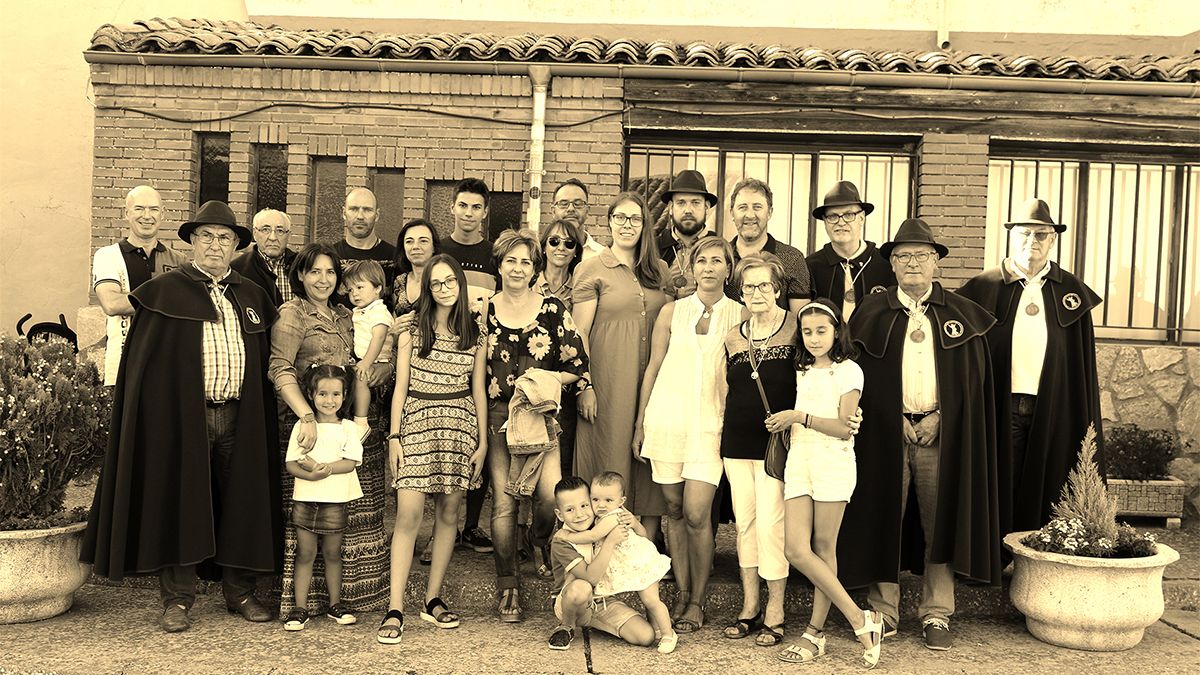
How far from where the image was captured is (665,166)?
9305 millimetres

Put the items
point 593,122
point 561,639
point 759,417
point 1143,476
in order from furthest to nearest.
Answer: point 593,122
point 1143,476
point 759,417
point 561,639

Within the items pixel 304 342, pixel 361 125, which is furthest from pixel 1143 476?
pixel 361 125

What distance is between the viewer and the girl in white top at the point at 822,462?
522 centimetres

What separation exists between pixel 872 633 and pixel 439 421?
2260 millimetres

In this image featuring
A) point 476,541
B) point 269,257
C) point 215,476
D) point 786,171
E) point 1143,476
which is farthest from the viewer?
point 786,171

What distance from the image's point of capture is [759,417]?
5.42m

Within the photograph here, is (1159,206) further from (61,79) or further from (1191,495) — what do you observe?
(61,79)

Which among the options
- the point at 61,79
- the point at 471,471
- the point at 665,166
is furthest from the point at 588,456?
the point at 61,79

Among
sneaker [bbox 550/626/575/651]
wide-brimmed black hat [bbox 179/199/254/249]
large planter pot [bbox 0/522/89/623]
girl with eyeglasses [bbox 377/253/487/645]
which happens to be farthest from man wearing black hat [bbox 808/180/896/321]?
large planter pot [bbox 0/522/89/623]

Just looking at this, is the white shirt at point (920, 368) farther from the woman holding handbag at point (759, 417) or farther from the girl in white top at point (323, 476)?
the girl in white top at point (323, 476)

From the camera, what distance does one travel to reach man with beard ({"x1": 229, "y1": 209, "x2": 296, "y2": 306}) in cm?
624

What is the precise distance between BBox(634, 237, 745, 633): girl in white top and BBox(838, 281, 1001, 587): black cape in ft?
2.27

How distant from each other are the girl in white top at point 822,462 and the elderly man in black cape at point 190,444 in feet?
8.36

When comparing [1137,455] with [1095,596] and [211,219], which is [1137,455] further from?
[211,219]
